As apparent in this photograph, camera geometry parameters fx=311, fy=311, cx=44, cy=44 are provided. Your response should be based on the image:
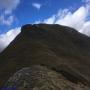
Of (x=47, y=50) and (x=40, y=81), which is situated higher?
(x=47, y=50)

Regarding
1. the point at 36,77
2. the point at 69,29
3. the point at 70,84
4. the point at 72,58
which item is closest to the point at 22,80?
the point at 36,77

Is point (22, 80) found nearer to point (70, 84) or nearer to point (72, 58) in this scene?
point (70, 84)

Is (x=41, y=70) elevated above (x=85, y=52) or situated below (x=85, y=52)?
below

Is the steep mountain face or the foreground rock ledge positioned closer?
the foreground rock ledge

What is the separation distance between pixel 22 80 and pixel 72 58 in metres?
28.7

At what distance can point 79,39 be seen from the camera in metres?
72.6

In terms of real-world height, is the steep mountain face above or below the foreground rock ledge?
above

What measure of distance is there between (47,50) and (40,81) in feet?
79.6

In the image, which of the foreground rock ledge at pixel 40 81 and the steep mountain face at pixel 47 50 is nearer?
the foreground rock ledge at pixel 40 81

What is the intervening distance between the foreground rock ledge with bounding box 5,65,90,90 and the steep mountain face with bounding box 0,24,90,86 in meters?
10.9

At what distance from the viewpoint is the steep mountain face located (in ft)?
151

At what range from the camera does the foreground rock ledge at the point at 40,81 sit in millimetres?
29094

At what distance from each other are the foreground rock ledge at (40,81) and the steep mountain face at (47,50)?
1089cm

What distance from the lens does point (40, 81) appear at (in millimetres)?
29531
